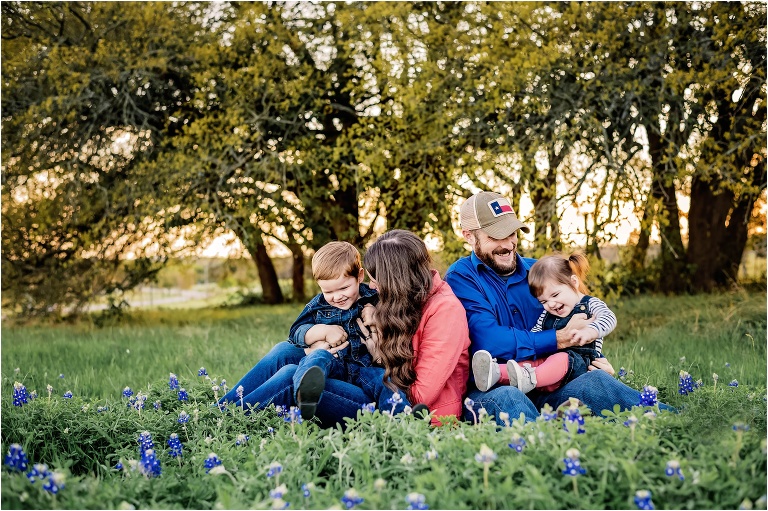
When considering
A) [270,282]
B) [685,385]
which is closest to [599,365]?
[685,385]

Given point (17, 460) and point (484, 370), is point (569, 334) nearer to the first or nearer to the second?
point (484, 370)

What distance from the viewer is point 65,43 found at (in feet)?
Result: 37.4

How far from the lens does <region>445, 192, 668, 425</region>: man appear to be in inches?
149

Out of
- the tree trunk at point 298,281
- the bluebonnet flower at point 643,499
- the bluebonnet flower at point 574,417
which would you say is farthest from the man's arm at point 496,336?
the tree trunk at point 298,281

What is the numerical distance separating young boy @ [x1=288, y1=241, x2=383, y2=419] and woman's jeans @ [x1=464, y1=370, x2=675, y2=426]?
23.8 inches

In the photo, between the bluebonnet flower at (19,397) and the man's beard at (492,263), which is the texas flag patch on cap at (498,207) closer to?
the man's beard at (492,263)

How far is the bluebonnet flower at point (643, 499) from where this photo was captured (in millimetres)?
2395

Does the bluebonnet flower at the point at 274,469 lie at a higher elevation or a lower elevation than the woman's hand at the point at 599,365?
lower

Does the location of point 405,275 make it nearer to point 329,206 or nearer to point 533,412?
point 533,412

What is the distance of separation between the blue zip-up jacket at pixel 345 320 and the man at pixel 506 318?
49cm

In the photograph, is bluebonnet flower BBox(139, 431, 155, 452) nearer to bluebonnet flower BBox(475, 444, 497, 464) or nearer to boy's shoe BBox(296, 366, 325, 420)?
boy's shoe BBox(296, 366, 325, 420)

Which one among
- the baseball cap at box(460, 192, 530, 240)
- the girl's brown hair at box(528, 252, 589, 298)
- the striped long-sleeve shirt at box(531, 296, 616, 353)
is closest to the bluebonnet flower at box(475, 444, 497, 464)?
the striped long-sleeve shirt at box(531, 296, 616, 353)

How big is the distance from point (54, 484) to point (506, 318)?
8.01 feet

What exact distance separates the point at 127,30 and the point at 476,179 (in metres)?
6.21
